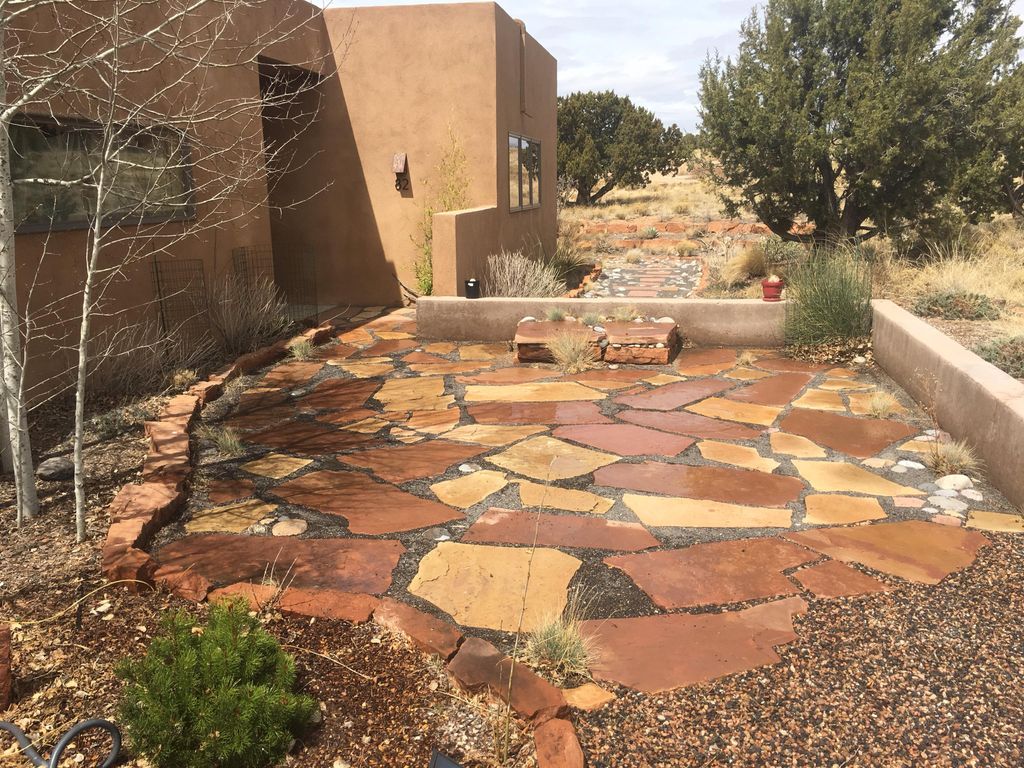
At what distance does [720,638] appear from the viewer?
278 centimetres

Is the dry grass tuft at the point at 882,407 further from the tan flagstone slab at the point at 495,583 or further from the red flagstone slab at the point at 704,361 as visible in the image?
the tan flagstone slab at the point at 495,583

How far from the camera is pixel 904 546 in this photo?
11.4 ft

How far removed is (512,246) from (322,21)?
4.00m

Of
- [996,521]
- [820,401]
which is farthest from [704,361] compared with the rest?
[996,521]

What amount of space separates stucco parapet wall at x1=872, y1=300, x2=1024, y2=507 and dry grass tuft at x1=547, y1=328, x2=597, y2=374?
8.42ft

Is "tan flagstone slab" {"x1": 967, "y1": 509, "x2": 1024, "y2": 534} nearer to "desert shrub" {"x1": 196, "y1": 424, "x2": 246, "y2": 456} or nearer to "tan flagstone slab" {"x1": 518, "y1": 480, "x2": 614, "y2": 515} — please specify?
"tan flagstone slab" {"x1": 518, "y1": 480, "x2": 614, "y2": 515}

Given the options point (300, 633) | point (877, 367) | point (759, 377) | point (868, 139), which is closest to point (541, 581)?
point (300, 633)

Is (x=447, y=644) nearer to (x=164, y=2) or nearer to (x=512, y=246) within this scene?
(x=164, y=2)

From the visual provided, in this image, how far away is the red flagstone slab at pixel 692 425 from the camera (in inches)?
201

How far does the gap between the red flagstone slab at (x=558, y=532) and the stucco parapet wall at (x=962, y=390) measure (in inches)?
76.8

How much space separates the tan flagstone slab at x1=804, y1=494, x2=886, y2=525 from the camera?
12.4 feet

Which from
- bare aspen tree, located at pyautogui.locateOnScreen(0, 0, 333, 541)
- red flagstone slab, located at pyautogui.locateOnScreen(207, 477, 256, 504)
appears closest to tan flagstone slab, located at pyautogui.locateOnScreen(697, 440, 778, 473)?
red flagstone slab, located at pyautogui.locateOnScreen(207, 477, 256, 504)

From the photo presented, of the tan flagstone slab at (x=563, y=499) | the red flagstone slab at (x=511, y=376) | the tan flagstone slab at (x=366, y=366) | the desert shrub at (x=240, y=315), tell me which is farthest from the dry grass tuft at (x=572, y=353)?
the desert shrub at (x=240, y=315)

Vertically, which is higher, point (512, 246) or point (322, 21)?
point (322, 21)
